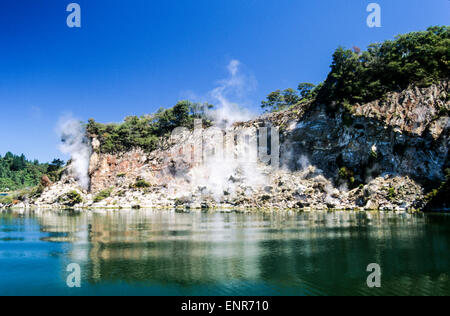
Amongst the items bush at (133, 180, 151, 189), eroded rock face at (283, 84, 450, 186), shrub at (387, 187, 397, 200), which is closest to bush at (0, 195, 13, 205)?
bush at (133, 180, 151, 189)

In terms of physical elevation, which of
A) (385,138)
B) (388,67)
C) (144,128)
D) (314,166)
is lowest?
(314,166)

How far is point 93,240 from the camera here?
33.5 m

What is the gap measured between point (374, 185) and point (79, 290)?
202 feet

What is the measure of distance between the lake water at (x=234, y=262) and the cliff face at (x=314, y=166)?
31.2 m

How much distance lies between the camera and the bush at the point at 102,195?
98.4 m

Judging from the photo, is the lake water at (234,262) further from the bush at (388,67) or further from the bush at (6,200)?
the bush at (6,200)

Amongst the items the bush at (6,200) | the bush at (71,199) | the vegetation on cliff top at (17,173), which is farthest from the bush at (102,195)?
the vegetation on cliff top at (17,173)

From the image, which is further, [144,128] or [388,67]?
[144,128]

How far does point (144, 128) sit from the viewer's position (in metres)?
117

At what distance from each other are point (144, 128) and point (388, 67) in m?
78.5

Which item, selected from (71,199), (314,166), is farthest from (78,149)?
(314,166)

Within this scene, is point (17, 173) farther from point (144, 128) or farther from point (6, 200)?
point (144, 128)
